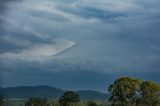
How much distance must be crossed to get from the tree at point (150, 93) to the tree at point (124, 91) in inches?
86.0

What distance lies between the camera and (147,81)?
143500 millimetres

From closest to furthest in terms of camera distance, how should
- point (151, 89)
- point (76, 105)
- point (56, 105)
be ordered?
point (151, 89) < point (76, 105) < point (56, 105)

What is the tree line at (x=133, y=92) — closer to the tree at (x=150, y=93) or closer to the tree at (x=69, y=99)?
the tree at (x=150, y=93)

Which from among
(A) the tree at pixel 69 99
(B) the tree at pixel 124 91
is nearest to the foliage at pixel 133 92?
(B) the tree at pixel 124 91

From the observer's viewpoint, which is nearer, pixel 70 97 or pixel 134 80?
pixel 134 80

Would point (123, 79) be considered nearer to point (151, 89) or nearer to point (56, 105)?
point (151, 89)

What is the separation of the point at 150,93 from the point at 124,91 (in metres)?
8.07

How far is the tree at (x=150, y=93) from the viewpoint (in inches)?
5610

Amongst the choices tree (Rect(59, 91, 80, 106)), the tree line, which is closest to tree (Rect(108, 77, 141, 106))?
the tree line

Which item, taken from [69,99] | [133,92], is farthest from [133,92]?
[69,99]

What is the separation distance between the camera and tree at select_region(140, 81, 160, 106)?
142m

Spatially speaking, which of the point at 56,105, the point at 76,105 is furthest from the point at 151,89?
the point at 56,105

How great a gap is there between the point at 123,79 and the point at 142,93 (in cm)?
736

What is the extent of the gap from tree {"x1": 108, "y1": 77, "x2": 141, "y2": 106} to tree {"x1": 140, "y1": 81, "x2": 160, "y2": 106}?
2.19 metres
